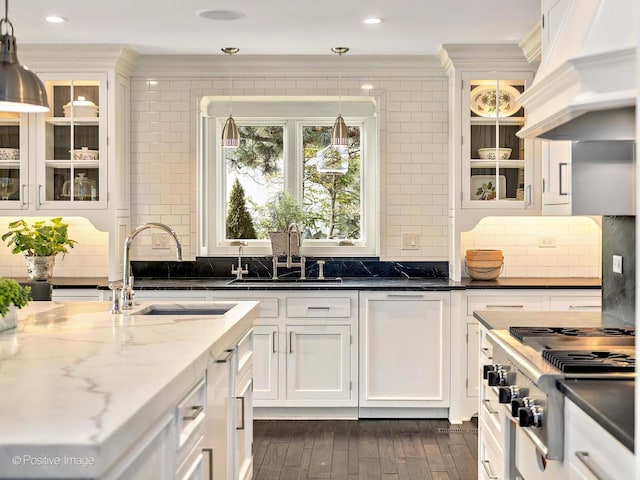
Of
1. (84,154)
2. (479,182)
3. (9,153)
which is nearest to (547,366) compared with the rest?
(479,182)

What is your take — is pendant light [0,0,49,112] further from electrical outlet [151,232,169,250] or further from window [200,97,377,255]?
window [200,97,377,255]

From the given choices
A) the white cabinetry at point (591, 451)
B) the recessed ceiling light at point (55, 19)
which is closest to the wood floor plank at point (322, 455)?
the white cabinetry at point (591, 451)

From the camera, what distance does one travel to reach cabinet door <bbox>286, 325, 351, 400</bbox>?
16.5 feet

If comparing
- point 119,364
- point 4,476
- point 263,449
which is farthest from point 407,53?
point 4,476

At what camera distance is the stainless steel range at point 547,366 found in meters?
2.12

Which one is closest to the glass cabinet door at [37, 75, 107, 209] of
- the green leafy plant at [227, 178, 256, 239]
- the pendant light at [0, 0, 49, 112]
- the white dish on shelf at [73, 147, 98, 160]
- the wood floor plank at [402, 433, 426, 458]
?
the white dish on shelf at [73, 147, 98, 160]

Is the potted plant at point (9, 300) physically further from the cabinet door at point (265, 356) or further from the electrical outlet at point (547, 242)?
→ the electrical outlet at point (547, 242)

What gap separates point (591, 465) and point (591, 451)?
4 centimetres

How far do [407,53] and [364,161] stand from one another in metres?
0.93

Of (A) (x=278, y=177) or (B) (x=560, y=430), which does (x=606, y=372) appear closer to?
(B) (x=560, y=430)

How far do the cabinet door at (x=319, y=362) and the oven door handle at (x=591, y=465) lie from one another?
3.16m

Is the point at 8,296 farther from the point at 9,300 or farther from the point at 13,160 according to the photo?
the point at 13,160

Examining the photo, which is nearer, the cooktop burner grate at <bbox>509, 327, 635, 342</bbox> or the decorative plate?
the cooktop burner grate at <bbox>509, 327, 635, 342</bbox>

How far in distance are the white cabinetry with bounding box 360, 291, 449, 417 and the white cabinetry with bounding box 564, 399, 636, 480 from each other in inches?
117
